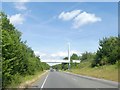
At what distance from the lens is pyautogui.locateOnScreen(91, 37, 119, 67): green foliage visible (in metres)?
91.0

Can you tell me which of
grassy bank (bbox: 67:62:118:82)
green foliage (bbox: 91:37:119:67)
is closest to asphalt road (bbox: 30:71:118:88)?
grassy bank (bbox: 67:62:118:82)

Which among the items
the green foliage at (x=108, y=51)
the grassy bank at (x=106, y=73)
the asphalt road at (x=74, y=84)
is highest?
the green foliage at (x=108, y=51)

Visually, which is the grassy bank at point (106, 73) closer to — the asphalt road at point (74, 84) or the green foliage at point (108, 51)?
the green foliage at point (108, 51)

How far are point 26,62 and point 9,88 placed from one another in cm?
2287

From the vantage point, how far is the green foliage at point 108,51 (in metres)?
91.0

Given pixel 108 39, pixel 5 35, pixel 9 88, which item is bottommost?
pixel 9 88

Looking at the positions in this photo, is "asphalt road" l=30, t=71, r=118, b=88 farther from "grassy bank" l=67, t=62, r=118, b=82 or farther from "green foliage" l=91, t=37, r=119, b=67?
"green foliage" l=91, t=37, r=119, b=67

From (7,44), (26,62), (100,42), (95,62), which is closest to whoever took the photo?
(7,44)

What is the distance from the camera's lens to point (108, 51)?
9644 centimetres

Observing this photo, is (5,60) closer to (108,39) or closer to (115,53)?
(115,53)

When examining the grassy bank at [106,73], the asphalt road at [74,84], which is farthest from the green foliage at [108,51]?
the asphalt road at [74,84]

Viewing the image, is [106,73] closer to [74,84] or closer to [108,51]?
[108,51]

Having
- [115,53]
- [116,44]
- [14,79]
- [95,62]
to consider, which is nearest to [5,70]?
[14,79]

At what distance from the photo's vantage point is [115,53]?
89250mm
